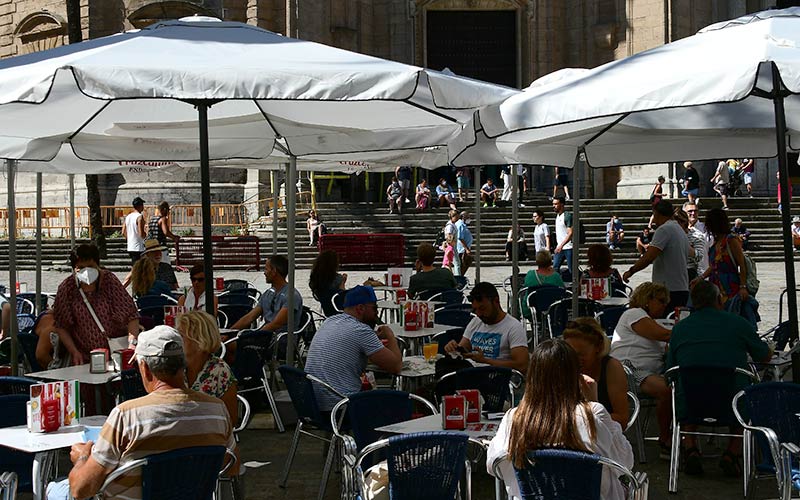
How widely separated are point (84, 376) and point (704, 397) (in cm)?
398

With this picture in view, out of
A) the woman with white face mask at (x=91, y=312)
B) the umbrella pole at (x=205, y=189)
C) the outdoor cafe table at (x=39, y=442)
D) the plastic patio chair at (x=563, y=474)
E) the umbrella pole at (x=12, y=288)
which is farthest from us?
the umbrella pole at (x=12, y=288)

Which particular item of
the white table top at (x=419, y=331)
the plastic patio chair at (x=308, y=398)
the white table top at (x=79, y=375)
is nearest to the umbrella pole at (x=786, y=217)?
the plastic patio chair at (x=308, y=398)

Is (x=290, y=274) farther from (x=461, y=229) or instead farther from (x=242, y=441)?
(x=461, y=229)

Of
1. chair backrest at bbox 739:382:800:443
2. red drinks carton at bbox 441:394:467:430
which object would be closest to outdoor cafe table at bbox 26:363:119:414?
red drinks carton at bbox 441:394:467:430

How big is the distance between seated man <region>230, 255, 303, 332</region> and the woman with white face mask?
1.78m

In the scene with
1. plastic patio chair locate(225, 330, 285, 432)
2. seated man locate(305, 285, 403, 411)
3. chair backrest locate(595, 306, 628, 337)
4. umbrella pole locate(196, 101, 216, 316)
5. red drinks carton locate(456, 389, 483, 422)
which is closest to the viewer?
red drinks carton locate(456, 389, 483, 422)

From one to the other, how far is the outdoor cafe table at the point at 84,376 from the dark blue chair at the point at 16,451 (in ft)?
3.66

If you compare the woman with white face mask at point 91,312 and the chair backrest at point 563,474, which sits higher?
the woman with white face mask at point 91,312

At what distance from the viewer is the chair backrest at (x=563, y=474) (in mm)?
4398

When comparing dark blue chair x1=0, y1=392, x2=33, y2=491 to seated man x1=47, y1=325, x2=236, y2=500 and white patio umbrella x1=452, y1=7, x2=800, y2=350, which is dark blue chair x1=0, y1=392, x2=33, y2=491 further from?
white patio umbrella x1=452, y1=7, x2=800, y2=350

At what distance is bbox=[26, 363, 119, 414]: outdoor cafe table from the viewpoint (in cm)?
711

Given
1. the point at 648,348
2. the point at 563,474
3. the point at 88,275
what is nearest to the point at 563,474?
the point at 563,474

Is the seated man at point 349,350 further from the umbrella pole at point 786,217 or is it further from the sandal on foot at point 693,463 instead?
the umbrella pole at point 786,217

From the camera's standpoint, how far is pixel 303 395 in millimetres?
6703
